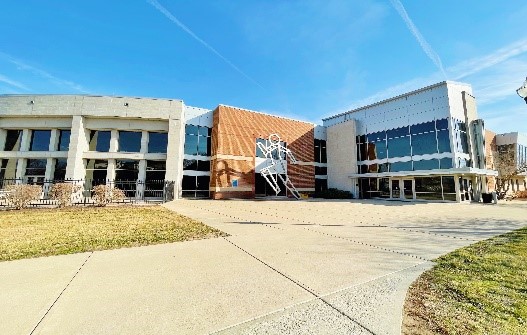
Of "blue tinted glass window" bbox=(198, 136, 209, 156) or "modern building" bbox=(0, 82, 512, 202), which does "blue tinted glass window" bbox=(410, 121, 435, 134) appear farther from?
"blue tinted glass window" bbox=(198, 136, 209, 156)

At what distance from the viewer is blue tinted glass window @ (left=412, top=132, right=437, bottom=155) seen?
25.4 m

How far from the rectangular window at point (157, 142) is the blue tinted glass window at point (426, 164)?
2841 cm

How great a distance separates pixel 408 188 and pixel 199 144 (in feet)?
81.5

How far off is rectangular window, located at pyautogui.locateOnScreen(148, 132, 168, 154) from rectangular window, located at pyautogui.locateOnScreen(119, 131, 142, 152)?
1.23 m

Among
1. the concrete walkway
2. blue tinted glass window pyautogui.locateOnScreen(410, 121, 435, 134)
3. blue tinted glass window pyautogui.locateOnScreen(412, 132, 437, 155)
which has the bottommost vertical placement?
the concrete walkway

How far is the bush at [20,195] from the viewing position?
14.1 m

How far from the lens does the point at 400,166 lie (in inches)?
1094

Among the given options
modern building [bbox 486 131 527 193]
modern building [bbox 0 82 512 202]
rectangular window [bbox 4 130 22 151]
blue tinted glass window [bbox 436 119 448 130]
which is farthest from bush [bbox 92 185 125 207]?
modern building [bbox 486 131 527 193]

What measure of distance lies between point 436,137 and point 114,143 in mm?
35044

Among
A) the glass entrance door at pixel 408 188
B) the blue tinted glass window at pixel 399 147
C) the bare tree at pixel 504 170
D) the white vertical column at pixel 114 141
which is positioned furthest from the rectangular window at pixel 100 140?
the bare tree at pixel 504 170

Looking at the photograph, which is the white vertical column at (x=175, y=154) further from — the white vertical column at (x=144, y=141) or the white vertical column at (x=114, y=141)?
the white vertical column at (x=114, y=141)

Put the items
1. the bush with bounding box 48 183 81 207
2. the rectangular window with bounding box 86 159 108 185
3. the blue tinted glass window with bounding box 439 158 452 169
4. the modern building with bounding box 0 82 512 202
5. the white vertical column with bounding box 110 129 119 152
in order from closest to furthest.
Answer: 1. the bush with bounding box 48 183 81 207
2. the blue tinted glass window with bounding box 439 158 452 169
3. the modern building with bounding box 0 82 512 202
4. the rectangular window with bounding box 86 159 108 185
5. the white vertical column with bounding box 110 129 119 152

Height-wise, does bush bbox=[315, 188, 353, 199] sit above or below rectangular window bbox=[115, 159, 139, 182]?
below

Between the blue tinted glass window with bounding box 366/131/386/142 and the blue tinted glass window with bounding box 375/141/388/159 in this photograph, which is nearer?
the blue tinted glass window with bounding box 375/141/388/159
